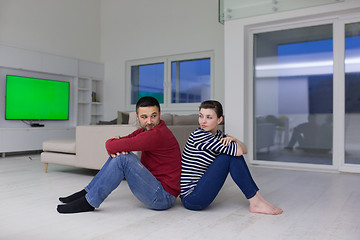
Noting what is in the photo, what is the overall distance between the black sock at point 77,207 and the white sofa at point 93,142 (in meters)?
1.24

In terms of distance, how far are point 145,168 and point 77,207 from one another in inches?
22.1

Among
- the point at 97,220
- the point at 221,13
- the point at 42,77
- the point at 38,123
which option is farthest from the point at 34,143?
the point at 97,220

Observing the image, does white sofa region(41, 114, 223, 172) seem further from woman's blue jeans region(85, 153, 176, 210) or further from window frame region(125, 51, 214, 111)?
window frame region(125, 51, 214, 111)

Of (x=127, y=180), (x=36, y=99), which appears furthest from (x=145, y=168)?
(x=36, y=99)

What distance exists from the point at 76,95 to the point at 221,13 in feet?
12.8

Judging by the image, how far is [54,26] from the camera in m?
6.98

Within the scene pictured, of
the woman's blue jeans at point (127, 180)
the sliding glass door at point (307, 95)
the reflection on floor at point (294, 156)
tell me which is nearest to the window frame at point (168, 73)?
the sliding glass door at point (307, 95)

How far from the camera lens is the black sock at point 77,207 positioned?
216cm

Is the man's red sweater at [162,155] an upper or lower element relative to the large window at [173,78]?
lower

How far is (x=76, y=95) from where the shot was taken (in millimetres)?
7238

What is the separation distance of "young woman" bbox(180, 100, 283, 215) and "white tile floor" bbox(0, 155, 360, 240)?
12 cm

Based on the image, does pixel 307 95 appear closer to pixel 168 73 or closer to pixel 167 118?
pixel 167 118

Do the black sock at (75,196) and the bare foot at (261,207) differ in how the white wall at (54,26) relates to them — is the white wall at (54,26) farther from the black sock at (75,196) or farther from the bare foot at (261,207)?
the bare foot at (261,207)

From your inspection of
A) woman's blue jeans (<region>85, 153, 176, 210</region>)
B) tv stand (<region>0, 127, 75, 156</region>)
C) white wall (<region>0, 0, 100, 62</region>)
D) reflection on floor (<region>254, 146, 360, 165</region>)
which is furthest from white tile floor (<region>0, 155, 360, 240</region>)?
white wall (<region>0, 0, 100, 62</region>)
